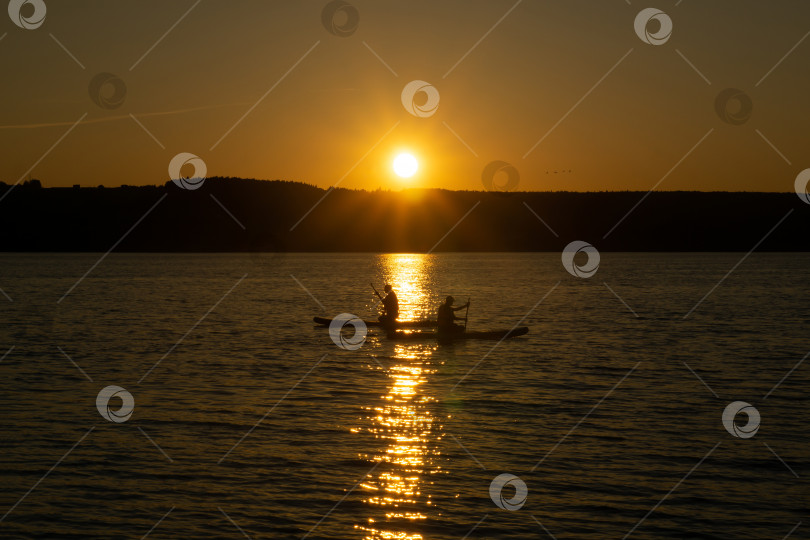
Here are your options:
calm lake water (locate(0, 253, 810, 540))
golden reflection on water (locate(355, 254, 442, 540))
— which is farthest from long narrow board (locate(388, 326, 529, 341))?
golden reflection on water (locate(355, 254, 442, 540))

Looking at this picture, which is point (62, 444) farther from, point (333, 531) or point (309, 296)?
point (309, 296)

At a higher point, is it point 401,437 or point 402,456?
point 401,437

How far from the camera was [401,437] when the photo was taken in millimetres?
18688

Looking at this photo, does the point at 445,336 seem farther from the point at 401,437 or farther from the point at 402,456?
the point at 402,456

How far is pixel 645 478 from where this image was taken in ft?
50.9

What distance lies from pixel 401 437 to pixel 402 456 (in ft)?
5.54

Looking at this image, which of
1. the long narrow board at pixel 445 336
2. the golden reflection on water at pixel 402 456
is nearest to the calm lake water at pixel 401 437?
the golden reflection on water at pixel 402 456

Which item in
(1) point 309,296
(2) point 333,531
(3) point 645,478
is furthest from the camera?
(1) point 309,296

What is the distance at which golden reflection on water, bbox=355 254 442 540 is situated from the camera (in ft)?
43.4

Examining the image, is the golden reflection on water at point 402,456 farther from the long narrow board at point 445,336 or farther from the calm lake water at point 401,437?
the long narrow board at point 445,336

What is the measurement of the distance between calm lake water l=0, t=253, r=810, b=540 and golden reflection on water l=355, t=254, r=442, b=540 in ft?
0.21

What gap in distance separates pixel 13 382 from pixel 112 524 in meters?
14.3

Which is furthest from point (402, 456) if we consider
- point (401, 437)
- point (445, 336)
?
point (445, 336)

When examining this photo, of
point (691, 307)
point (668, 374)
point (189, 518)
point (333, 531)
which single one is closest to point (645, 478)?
point (333, 531)
